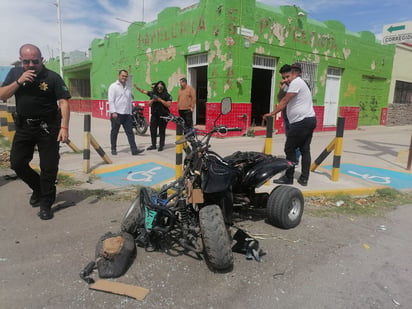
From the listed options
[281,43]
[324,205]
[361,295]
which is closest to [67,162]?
[324,205]

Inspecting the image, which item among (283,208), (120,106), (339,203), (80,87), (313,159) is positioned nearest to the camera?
(283,208)

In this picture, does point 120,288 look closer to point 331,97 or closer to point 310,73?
point 310,73

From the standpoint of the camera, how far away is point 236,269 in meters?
2.82

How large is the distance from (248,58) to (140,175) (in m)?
6.74

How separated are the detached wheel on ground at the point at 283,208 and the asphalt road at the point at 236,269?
108 millimetres

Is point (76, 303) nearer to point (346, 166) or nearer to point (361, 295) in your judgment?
point (361, 295)

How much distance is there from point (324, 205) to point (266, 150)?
62.7 inches

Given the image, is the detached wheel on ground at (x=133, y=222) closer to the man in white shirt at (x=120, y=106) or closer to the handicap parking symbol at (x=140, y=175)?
the handicap parking symbol at (x=140, y=175)

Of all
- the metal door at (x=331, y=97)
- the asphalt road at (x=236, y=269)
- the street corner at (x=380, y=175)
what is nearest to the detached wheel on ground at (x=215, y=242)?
the asphalt road at (x=236, y=269)

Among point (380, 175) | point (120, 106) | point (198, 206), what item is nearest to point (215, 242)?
point (198, 206)

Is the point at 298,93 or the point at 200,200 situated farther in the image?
the point at 298,93

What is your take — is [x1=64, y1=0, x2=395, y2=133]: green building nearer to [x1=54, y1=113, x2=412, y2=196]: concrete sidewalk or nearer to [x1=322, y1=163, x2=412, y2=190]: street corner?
[x1=54, y1=113, x2=412, y2=196]: concrete sidewalk

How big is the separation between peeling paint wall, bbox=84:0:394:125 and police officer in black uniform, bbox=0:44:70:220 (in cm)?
717

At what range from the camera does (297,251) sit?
319 centimetres
